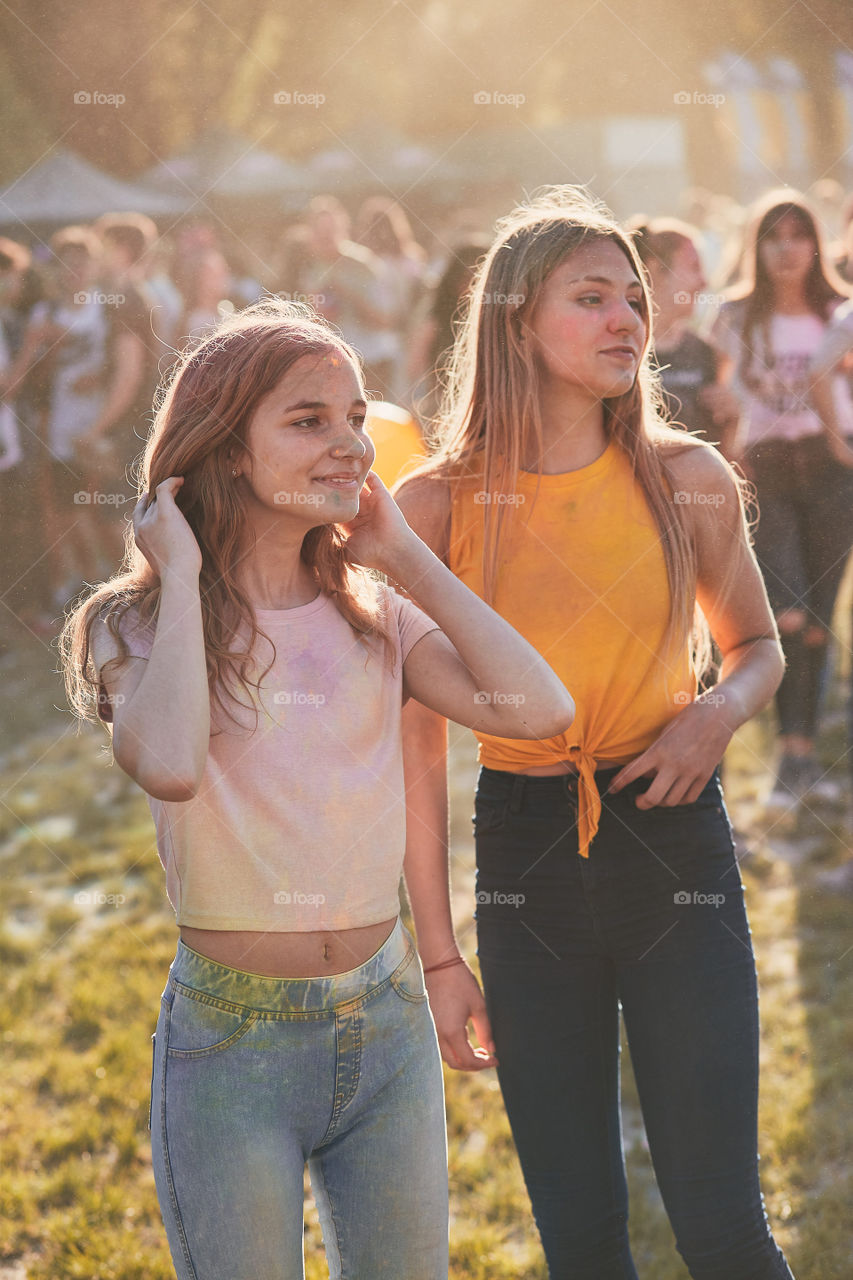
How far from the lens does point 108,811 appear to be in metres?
5.10

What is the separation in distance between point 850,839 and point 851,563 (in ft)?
4.46

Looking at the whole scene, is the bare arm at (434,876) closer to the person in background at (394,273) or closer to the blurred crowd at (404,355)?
the blurred crowd at (404,355)

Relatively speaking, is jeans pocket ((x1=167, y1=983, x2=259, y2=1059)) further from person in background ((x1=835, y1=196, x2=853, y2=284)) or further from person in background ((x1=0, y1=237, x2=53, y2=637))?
person in background ((x1=0, y1=237, x2=53, y2=637))

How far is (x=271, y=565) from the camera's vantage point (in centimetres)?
166

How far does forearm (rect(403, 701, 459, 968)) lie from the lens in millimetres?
1886

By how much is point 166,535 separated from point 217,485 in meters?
0.11

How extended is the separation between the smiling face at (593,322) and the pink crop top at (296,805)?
600 millimetres

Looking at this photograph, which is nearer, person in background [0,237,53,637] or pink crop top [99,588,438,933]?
pink crop top [99,588,438,933]

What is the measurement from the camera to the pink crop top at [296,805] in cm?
150

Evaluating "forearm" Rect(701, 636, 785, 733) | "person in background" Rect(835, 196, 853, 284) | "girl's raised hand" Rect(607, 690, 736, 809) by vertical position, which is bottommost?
"girl's raised hand" Rect(607, 690, 736, 809)

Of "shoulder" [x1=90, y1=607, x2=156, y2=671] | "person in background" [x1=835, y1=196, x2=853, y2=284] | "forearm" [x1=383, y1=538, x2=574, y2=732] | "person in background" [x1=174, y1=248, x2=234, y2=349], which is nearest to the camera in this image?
"shoulder" [x1=90, y1=607, x2=156, y2=671]

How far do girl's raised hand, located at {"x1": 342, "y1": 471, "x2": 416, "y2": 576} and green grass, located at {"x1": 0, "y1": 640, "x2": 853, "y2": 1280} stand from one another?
163cm

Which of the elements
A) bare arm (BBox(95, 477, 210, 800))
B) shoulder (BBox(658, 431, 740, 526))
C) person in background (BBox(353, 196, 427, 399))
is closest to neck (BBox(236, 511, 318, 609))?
bare arm (BBox(95, 477, 210, 800))

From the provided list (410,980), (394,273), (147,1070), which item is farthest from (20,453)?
(410,980)
